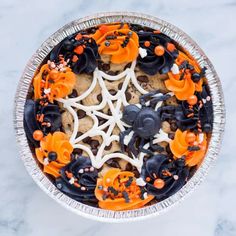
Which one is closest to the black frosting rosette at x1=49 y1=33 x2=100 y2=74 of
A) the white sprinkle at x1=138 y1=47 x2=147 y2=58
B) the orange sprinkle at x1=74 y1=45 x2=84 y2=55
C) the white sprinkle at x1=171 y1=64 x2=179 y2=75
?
the orange sprinkle at x1=74 y1=45 x2=84 y2=55

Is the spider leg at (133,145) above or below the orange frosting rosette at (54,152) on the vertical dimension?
above

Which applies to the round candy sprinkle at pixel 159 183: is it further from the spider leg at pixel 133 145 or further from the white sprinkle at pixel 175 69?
the white sprinkle at pixel 175 69

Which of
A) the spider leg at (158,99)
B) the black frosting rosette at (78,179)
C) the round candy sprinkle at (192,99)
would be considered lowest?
the black frosting rosette at (78,179)

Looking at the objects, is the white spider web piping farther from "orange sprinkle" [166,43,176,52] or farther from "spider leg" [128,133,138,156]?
"orange sprinkle" [166,43,176,52]

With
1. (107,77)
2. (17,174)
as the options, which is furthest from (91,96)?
(17,174)

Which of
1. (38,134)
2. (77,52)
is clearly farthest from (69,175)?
(77,52)

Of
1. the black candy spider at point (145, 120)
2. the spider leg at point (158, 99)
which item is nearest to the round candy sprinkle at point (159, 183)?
the black candy spider at point (145, 120)

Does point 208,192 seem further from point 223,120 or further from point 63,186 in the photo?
point 63,186

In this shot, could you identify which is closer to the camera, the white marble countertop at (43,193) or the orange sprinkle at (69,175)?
the orange sprinkle at (69,175)
